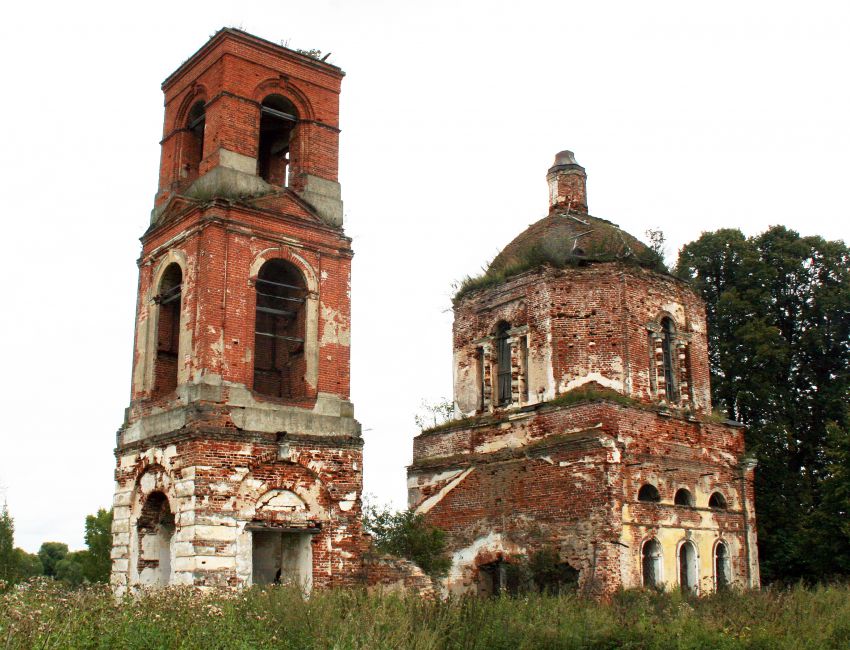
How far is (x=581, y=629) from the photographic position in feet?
32.6

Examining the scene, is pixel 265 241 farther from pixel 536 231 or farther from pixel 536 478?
pixel 536 231

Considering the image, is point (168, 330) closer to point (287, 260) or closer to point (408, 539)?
point (287, 260)

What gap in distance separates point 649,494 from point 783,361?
25.7ft

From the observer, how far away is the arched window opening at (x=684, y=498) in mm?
17250

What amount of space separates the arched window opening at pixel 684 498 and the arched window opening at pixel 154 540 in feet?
31.3

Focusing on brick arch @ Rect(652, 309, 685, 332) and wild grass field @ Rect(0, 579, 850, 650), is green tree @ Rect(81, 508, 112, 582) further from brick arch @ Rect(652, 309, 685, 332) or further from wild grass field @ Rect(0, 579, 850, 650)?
wild grass field @ Rect(0, 579, 850, 650)

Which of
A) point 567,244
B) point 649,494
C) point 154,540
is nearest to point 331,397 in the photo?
point 154,540

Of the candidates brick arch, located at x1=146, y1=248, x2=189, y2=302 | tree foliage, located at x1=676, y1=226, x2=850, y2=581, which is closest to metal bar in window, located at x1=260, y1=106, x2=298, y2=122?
brick arch, located at x1=146, y1=248, x2=189, y2=302

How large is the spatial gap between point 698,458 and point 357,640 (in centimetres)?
1186

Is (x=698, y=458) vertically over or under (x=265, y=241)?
under

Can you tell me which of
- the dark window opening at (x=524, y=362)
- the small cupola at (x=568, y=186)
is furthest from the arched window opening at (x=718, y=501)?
the small cupola at (x=568, y=186)

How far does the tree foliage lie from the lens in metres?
21.5

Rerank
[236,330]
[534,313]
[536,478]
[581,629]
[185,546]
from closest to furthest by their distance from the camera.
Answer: [581,629] → [185,546] → [236,330] → [536,478] → [534,313]

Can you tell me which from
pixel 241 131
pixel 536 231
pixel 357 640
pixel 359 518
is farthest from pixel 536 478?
pixel 357 640
